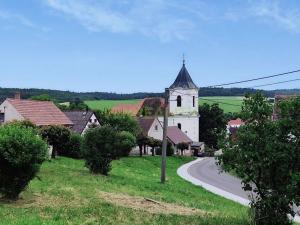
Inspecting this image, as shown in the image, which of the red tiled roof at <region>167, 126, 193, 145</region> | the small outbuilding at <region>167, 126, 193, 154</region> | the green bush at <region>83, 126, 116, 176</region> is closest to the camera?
the green bush at <region>83, 126, 116, 176</region>

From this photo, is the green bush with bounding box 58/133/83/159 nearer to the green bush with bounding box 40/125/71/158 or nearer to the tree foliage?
the green bush with bounding box 40/125/71/158

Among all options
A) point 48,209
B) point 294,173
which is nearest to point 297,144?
point 294,173

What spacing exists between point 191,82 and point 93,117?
128ft

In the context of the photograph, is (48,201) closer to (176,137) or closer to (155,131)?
(155,131)

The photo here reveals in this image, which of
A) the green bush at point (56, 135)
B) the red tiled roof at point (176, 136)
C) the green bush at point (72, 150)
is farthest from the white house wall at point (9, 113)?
the red tiled roof at point (176, 136)

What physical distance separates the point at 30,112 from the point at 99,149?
95.4 feet

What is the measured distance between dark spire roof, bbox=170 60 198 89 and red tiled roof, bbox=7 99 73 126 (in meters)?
50.6

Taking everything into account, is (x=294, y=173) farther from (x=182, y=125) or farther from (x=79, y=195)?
(x=182, y=125)

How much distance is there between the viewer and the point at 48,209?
14656 mm

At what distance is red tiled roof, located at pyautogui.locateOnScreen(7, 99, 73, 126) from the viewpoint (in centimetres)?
5731

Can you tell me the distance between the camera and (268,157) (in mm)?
13992

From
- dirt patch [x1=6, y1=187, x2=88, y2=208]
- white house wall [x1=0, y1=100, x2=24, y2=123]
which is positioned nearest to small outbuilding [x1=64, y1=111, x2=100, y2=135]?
white house wall [x1=0, y1=100, x2=24, y2=123]

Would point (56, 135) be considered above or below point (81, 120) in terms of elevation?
below

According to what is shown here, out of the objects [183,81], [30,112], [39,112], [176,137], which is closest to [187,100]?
[183,81]
